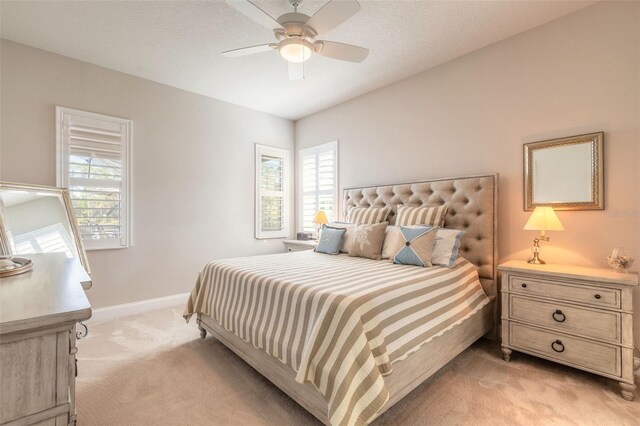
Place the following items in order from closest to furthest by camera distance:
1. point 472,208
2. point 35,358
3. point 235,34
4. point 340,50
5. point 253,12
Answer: point 35,358 → point 253,12 → point 340,50 → point 235,34 → point 472,208

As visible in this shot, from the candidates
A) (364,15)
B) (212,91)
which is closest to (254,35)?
(364,15)

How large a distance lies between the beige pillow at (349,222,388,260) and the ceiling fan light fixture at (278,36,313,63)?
66.3 inches

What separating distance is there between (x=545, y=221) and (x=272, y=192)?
365 centimetres

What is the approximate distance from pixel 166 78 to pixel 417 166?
10.5ft

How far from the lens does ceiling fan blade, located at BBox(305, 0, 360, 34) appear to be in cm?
170

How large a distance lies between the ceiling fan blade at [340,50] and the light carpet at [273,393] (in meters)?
2.45

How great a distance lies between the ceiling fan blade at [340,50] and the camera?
6.98 feet

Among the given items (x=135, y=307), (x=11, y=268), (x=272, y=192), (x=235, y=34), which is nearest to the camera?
(x=11, y=268)

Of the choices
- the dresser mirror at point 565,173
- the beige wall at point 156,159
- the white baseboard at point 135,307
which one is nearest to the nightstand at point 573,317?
the dresser mirror at point 565,173

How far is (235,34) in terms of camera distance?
261 centimetres

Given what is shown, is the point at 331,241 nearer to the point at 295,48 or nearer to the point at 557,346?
the point at 295,48

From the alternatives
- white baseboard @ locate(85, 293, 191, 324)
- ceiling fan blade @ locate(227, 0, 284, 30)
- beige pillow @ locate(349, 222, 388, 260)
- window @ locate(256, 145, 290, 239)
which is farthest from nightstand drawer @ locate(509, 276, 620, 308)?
white baseboard @ locate(85, 293, 191, 324)

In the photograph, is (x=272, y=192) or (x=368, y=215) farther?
(x=272, y=192)

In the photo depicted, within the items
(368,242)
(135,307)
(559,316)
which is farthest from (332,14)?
(135,307)
